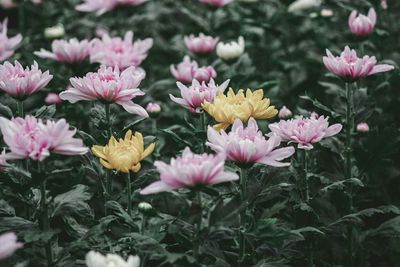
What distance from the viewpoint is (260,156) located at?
1.76 metres

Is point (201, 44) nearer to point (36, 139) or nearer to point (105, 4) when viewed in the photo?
point (105, 4)

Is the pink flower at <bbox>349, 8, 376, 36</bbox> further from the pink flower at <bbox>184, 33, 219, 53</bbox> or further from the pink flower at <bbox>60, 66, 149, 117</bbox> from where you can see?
the pink flower at <bbox>60, 66, 149, 117</bbox>

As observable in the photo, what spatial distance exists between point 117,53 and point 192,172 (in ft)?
4.75

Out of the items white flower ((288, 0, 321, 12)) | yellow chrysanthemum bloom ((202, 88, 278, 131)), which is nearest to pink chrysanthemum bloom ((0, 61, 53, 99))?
yellow chrysanthemum bloom ((202, 88, 278, 131))

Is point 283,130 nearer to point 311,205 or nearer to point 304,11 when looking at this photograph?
point 311,205

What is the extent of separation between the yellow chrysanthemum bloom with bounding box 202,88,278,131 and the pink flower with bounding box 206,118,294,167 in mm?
114

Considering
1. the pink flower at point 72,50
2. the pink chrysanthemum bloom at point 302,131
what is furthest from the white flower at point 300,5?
the pink chrysanthemum bloom at point 302,131

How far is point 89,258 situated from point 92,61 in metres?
1.46

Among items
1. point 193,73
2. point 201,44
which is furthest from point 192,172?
point 201,44

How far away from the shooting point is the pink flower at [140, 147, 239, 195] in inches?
60.7

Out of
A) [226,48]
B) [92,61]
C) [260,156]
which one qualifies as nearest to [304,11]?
[226,48]

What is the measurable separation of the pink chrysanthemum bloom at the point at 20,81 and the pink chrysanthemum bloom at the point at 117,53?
66cm

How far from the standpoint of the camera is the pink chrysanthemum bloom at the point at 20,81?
199 centimetres

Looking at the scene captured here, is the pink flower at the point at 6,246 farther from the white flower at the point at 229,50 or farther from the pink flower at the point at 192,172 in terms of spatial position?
the white flower at the point at 229,50
